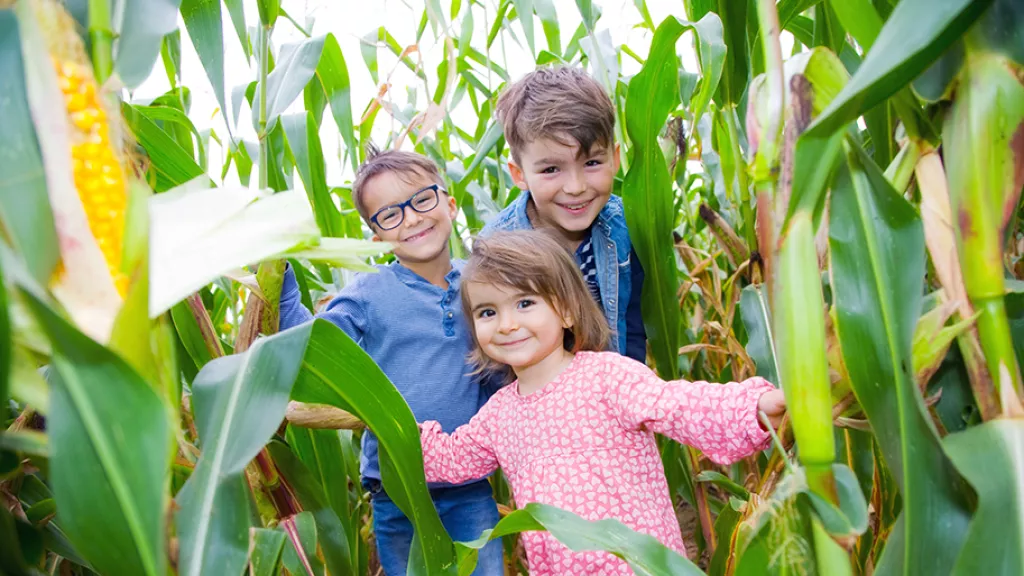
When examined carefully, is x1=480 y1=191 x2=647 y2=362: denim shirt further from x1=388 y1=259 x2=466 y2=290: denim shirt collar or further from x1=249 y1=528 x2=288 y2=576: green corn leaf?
x1=249 y1=528 x2=288 y2=576: green corn leaf

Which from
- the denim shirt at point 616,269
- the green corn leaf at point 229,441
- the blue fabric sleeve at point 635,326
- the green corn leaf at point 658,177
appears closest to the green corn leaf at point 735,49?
the green corn leaf at point 658,177

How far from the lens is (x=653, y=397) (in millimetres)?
1057

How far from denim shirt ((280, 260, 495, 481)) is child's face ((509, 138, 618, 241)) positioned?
0.25 metres

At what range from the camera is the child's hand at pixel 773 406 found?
81 centimetres

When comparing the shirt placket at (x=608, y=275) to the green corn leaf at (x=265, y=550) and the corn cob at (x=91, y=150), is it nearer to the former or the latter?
the green corn leaf at (x=265, y=550)

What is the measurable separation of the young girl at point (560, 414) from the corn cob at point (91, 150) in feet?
2.37

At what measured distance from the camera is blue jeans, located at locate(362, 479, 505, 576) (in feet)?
4.91

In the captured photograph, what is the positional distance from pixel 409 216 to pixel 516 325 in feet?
1.51

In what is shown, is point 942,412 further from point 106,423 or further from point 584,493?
point 106,423

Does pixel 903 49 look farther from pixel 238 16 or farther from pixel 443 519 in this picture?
pixel 443 519

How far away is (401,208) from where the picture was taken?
1.54 metres

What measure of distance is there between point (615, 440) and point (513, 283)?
11.9 inches

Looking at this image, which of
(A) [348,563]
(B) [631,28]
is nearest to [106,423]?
(A) [348,563]

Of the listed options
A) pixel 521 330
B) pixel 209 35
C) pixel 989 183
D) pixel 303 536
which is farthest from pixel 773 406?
pixel 209 35
